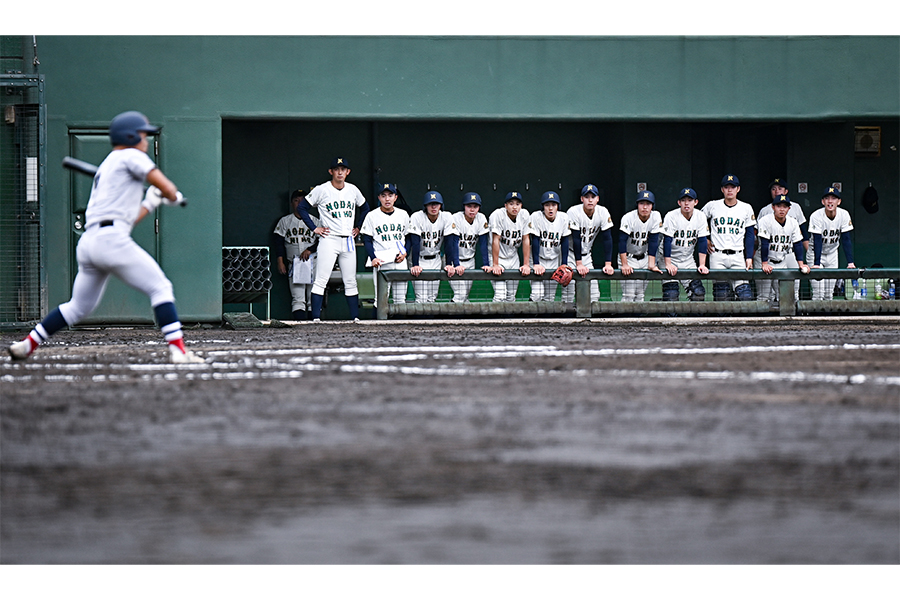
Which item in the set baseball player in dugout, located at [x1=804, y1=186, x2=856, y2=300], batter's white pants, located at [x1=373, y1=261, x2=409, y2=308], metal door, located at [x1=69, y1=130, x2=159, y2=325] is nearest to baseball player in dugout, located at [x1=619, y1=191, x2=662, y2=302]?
baseball player in dugout, located at [x1=804, y1=186, x2=856, y2=300]

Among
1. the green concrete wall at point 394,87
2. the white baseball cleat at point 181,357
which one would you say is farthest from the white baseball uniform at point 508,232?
the white baseball cleat at point 181,357

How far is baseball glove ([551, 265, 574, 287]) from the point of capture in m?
13.6

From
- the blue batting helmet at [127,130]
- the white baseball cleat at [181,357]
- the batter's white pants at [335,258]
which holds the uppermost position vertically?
the blue batting helmet at [127,130]

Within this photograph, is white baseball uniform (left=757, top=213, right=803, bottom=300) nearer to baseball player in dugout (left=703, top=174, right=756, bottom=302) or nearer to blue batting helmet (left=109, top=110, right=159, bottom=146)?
baseball player in dugout (left=703, top=174, right=756, bottom=302)

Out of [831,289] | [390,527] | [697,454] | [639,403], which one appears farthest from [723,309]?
[390,527]

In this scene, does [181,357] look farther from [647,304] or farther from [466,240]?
[466,240]

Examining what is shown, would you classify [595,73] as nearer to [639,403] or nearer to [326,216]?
[326,216]

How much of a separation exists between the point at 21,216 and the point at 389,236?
4369 mm

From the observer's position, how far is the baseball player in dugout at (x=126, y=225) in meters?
7.26

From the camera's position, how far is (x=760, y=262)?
52.5ft

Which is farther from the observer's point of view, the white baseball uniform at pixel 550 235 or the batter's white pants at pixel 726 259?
the batter's white pants at pixel 726 259

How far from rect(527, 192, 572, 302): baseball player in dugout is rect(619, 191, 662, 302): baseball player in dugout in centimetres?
80

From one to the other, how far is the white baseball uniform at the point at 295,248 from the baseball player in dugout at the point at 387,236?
220 centimetres

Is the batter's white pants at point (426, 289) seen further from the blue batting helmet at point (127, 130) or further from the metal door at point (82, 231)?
the blue batting helmet at point (127, 130)
